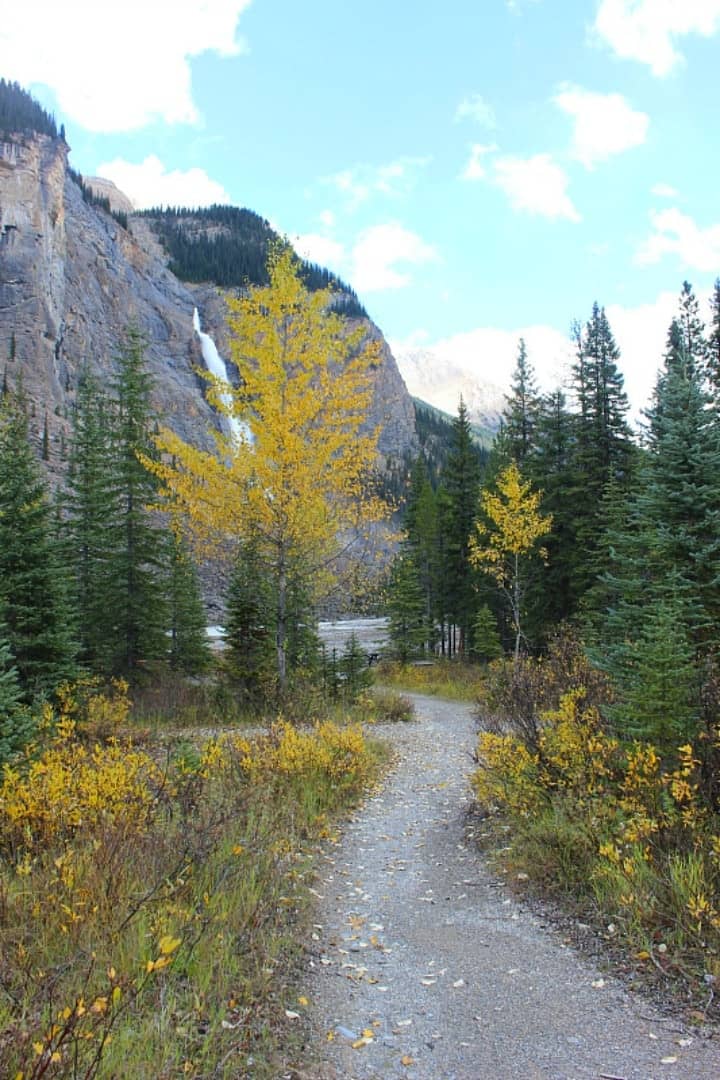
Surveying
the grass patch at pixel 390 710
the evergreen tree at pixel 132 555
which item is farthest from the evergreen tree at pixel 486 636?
the evergreen tree at pixel 132 555

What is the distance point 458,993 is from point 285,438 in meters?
9.00

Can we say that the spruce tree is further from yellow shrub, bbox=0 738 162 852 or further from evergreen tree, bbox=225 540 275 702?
yellow shrub, bbox=0 738 162 852

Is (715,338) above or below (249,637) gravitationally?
above

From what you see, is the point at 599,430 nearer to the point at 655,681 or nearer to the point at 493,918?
the point at 655,681

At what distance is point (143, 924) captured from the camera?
11.9 ft

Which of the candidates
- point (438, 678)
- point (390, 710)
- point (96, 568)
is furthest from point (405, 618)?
point (96, 568)

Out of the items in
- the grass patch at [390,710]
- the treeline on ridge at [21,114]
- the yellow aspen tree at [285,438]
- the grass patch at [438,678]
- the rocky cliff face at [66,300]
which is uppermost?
the treeline on ridge at [21,114]

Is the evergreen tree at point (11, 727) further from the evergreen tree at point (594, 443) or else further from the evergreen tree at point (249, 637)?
the evergreen tree at point (594, 443)

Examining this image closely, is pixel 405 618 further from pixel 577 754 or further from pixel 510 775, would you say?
pixel 577 754

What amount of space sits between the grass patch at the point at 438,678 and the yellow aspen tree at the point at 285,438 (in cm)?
1163

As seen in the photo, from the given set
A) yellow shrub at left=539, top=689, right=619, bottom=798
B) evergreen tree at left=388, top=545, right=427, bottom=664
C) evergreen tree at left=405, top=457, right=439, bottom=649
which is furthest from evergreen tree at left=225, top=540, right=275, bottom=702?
evergreen tree at left=405, top=457, right=439, bottom=649

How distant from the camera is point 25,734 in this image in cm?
643

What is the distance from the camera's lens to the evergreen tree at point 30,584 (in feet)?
37.7

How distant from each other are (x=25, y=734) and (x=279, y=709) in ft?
22.9
